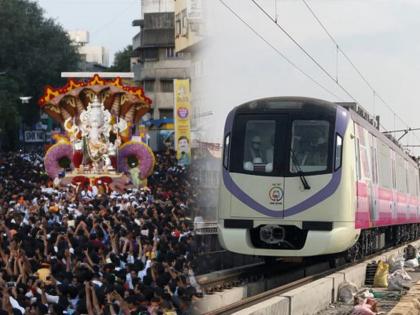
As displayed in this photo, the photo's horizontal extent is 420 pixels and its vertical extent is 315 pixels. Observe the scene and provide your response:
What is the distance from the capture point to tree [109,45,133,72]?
87.6 m

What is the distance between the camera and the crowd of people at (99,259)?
10289 mm

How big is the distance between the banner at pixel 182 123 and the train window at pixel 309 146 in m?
20.3

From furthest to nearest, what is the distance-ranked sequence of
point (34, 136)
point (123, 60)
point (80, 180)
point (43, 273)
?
point (123, 60)
point (34, 136)
point (80, 180)
point (43, 273)

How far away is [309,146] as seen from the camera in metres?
13.7

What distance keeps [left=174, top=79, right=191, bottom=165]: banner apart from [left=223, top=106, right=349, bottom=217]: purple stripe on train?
66.4ft

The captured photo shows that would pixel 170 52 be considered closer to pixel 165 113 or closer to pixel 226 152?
pixel 165 113

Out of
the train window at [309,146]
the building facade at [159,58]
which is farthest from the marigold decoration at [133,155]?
the building facade at [159,58]

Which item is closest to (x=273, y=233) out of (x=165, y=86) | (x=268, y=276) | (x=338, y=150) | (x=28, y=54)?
(x=338, y=150)

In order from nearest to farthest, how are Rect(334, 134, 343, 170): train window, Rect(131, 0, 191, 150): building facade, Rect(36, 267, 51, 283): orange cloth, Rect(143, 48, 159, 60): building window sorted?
Rect(36, 267, 51, 283): orange cloth, Rect(334, 134, 343, 170): train window, Rect(131, 0, 191, 150): building facade, Rect(143, 48, 159, 60): building window

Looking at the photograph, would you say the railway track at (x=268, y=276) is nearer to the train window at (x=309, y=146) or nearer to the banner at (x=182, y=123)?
the train window at (x=309, y=146)

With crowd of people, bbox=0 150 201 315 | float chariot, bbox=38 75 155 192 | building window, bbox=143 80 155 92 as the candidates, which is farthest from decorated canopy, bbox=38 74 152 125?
building window, bbox=143 80 155 92

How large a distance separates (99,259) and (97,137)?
25608mm

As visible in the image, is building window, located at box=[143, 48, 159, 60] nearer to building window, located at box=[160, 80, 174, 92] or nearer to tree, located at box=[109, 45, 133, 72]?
building window, located at box=[160, 80, 174, 92]

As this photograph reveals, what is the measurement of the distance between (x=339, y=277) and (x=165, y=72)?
193ft
